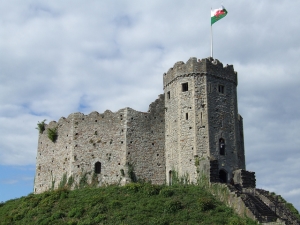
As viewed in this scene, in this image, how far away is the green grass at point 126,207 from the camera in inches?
1104

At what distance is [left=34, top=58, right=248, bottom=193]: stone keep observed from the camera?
36.2 meters

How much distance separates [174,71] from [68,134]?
10742 mm

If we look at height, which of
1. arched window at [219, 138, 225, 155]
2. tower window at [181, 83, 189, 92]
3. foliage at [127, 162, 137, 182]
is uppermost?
tower window at [181, 83, 189, 92]

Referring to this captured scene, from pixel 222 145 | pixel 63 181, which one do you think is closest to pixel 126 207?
pixel 222 145

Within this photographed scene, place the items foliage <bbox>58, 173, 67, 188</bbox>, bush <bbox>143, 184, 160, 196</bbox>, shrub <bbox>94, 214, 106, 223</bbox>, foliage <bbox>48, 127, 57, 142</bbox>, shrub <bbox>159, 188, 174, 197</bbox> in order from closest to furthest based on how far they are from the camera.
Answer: shrub <bbox>94, 214, 106, 223</bbox> < shrub <bbox>159, 188, 174, 197</bbox> < bush <bbox>143, 184, 160, 196</bbox> < foliage <bbox>58, 173, 67, 188</bbox> < foliage <bbox>48, 127, 57, 142</bbox>

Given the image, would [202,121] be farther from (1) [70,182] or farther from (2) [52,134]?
(2) [52,134]

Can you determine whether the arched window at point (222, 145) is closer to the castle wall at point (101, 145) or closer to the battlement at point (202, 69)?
the battlement at point (202, 69)

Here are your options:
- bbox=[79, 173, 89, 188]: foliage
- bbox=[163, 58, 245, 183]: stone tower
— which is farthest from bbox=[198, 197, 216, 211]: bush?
bbox=[79, 173, 89, 188]: foliage

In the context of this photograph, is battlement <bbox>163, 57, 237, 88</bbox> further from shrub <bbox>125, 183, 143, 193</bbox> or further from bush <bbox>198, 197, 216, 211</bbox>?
bush <bbox>198, 197, 216, 211</bbox>

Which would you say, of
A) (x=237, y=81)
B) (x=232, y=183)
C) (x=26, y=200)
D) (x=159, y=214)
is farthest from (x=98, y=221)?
(x=237, y=81)

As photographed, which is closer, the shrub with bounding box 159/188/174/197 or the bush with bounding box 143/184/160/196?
the shrub with bounding box 159/188/174/197

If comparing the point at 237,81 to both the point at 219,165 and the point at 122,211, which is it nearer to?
the point at 219,165

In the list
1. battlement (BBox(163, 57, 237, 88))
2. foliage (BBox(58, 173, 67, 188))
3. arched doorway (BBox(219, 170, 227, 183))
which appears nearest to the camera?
arched doorway (BBox(219, 170, 227, 183))

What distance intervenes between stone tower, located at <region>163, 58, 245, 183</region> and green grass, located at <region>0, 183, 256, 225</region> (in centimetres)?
291
